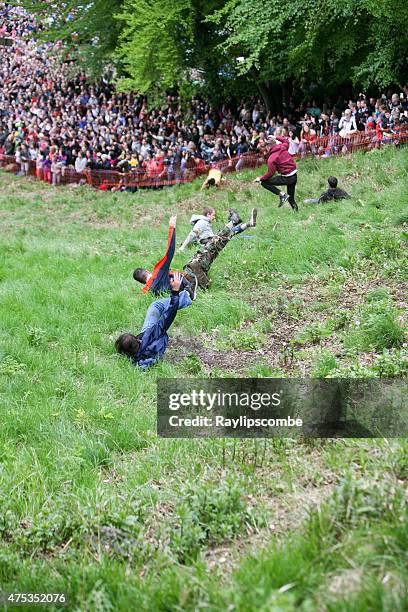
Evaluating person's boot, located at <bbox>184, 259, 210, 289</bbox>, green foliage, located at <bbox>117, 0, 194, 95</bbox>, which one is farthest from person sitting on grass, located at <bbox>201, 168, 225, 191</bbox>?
person's boot, located at <bbox>184, 259, 210, 289</bbox>

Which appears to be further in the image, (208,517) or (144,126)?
(144,126)

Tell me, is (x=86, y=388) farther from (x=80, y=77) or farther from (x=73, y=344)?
(x=80, y=77)

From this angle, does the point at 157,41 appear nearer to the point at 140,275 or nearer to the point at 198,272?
the point at 198,272

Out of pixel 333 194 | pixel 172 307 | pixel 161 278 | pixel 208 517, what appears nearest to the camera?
pixel 208 517

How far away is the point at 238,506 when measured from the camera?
416 centimetres

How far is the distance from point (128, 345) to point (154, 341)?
380 millimetres

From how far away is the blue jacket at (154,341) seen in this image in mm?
7688

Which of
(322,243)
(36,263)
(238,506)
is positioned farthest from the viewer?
(36,263)

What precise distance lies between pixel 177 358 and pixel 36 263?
5595 millimetres

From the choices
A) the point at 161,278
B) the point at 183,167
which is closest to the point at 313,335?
the point at 161,278

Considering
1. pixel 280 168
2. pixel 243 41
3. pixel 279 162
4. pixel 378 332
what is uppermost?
pixel 243 41

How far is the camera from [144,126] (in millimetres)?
24984

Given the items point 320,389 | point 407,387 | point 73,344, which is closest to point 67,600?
point 320,389

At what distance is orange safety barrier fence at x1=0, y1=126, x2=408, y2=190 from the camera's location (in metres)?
17.0
